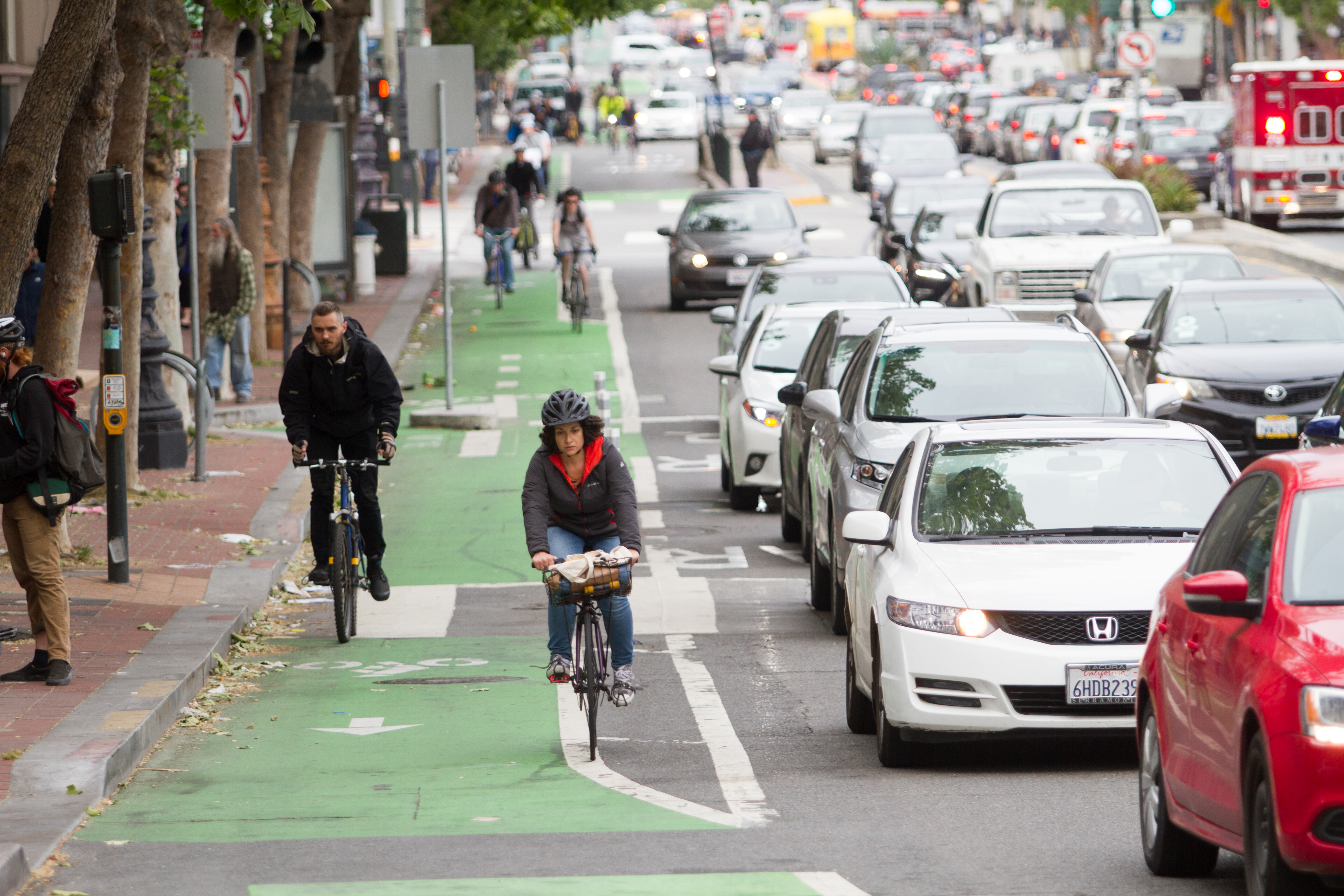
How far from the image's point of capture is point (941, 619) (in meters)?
8.91

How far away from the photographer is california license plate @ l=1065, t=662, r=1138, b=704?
8750 millimetres

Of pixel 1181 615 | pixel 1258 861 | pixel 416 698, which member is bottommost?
pixel 416 698

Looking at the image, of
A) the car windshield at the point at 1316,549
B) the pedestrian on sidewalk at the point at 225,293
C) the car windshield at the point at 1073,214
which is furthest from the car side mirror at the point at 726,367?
the car windshield at the point at 1316,549

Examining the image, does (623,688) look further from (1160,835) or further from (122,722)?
(1160,835)

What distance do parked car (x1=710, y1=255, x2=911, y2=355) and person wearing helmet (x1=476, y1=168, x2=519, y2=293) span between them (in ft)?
38.9

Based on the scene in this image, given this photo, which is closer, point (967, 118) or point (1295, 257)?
point (1295, 257)

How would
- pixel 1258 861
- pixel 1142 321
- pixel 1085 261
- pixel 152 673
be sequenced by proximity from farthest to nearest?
1. pixel 1085 261
2. pixel 1142 321
3. pixel 152 673
4. pixel 1258 861

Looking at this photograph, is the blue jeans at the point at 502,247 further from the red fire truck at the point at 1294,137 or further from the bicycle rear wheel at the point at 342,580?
the bicycle rear wheel at the point at 342,580

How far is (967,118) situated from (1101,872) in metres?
64.5

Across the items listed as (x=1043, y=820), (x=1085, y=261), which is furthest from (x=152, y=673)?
(x=1085, y=261)

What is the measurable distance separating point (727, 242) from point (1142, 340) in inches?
571

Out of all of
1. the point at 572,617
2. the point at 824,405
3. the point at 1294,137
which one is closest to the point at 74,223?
the point at 824,405

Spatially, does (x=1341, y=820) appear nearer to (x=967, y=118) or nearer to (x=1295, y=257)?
(x=1295, y=257)

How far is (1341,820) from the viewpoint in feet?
19.0
